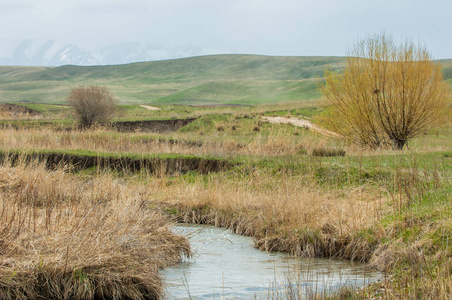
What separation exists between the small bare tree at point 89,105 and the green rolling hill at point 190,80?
53.2 m

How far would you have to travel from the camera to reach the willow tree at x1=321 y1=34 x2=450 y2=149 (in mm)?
21656

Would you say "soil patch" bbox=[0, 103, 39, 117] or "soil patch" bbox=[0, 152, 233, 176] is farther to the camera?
"soil patch" bbox=[0, 103, 39, 117]

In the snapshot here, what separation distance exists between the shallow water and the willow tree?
512 inches

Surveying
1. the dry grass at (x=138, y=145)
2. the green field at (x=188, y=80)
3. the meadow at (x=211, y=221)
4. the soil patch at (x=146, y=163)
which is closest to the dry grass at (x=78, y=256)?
the meadow at (x=211, y=221)

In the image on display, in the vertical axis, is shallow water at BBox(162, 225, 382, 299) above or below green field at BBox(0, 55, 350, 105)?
below

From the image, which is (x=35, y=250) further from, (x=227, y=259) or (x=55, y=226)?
(x=227, y=259)

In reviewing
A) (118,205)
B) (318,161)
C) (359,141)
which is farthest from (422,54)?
(118,205)

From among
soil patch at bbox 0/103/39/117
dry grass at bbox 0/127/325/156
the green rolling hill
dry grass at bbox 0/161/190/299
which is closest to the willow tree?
dry grass at bbox 0/127/325/156

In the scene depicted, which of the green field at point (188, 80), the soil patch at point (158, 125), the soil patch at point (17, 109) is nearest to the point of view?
the soil patch at point (158, 125)

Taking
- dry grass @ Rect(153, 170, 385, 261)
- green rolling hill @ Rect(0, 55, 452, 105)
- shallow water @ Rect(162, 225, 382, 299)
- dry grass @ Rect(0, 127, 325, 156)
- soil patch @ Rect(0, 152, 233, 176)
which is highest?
green rolling hill @ Rect(0, 55, 452, 105)

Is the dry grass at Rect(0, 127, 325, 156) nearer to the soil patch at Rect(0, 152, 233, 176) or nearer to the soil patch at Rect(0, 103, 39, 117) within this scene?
the soil patch at Rect(0, 152, 233, 176)

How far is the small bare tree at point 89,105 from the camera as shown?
1422 inches

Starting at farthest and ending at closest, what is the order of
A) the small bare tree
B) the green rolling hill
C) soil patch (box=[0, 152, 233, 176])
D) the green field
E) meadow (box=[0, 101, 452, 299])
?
the green field < the green rolling hill < the small bare tree < soil patch (box=[0, 152, 233, 176]) < meadow (box=[0, 101, 452, 299])

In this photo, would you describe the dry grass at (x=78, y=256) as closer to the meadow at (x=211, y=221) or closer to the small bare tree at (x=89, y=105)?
the meadow at (x=211, y=221)
